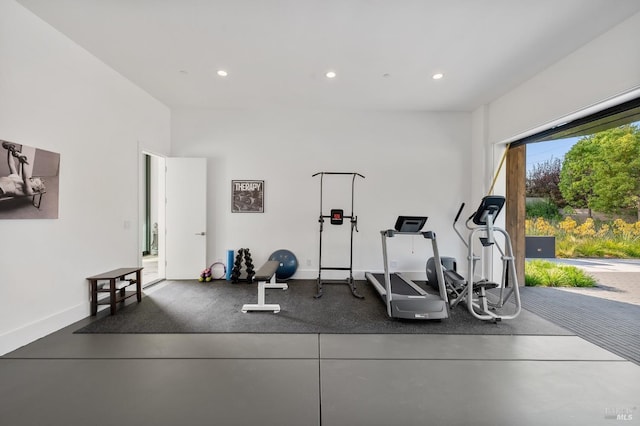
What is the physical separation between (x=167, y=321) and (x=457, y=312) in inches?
152

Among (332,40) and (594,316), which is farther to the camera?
(594,316)

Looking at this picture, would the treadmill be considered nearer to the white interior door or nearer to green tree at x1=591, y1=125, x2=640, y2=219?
green tree at x1=591, y1=125, x2=640, y2=219

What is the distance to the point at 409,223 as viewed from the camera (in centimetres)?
341

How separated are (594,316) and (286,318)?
13.7 feet

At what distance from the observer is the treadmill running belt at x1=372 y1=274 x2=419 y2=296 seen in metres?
4.27

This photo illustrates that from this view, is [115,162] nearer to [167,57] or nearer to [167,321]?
[167,57]

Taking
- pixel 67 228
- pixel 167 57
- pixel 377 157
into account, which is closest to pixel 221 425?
pixel 67 228

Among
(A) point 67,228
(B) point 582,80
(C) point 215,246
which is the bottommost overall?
(C) point 215,246

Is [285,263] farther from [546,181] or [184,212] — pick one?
[546,181]

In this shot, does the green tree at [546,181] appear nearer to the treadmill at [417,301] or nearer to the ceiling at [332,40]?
the ceiling at [332,40]

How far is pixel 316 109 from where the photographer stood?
527 cm

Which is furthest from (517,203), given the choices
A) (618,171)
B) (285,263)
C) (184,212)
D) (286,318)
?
(184,212)

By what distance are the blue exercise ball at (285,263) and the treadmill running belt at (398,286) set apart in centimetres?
159

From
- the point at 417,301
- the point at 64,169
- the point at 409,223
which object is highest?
the point at 64,169
